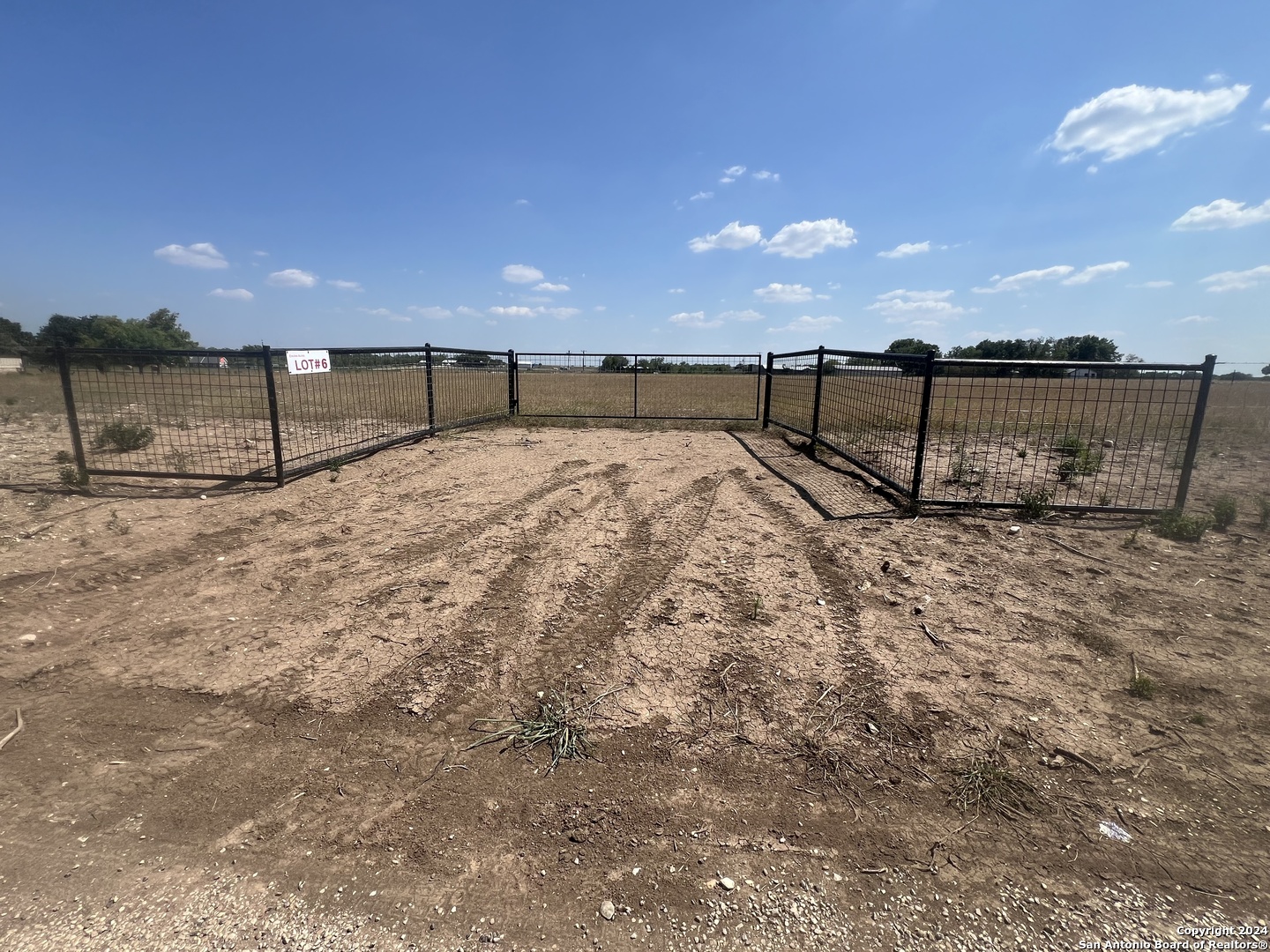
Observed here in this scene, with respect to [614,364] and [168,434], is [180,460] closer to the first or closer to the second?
[168,434]

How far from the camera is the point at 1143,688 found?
10.3ft

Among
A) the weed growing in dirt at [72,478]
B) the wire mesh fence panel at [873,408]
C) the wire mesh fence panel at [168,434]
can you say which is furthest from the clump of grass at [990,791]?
the weed growing in dirt at [72,478]

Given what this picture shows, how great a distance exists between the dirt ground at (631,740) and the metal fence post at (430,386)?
19.4ft

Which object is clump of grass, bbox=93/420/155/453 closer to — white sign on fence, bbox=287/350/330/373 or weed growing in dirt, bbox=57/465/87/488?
weed growing in dirt, bbox=57/465/87/488

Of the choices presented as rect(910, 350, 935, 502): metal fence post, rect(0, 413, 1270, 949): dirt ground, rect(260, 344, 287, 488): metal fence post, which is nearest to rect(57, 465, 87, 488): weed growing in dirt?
rect(0, 413, 1270, 949): dirt ground

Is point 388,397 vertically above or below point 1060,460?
above

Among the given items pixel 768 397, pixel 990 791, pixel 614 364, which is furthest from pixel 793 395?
pixel 990 791

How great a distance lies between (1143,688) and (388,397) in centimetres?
1235

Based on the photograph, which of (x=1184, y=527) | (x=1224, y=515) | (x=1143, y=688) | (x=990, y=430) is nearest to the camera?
(x=1143, y=688)

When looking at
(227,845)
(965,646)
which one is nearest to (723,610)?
(965,646)

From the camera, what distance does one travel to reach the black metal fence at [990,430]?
6238 mm

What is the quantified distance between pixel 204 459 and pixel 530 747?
901 centimetres

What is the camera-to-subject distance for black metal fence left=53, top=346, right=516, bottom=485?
7.06 meters

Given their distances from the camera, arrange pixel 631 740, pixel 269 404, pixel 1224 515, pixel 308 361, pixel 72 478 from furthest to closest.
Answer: pixel 308 361 → pixel 269 404 → pixel 72 478 → pixel 1224 515 → pixel 631 740
